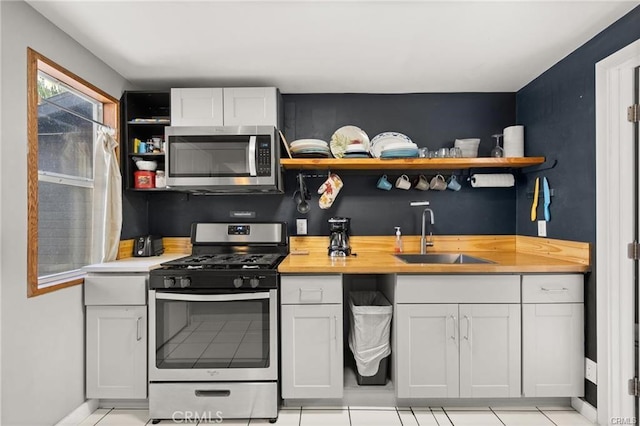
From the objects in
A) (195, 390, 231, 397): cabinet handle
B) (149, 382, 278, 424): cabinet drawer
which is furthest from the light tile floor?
(195, 390, 231, 397): cabinet handle

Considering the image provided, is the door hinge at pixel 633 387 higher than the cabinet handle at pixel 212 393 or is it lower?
higher

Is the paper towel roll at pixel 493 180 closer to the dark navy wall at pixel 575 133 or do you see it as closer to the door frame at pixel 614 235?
the dark navy wall at pixel 575 133

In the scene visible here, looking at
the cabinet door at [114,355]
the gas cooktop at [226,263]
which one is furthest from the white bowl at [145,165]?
the cabinet door at [114,355]

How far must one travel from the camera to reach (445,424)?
80.7 inches

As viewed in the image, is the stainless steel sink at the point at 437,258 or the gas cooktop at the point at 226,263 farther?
the stainless steel sink at the point at 437,258

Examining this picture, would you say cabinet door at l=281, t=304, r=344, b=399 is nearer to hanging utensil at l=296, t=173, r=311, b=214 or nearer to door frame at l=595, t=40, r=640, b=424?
hanging utensil at l=296, t=173, r=311, b=214

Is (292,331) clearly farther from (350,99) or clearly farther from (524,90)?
(524,90)

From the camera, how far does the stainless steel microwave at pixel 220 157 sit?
2451 millimetres

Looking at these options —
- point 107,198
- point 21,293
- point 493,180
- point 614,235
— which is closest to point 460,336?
point 614,235

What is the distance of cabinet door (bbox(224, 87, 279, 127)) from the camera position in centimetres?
256

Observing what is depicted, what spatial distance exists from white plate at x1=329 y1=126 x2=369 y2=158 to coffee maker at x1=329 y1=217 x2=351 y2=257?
53 centimetres

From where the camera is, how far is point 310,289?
213cm

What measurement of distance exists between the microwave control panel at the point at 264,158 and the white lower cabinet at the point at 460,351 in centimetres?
122

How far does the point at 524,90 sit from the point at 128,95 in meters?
2.93
